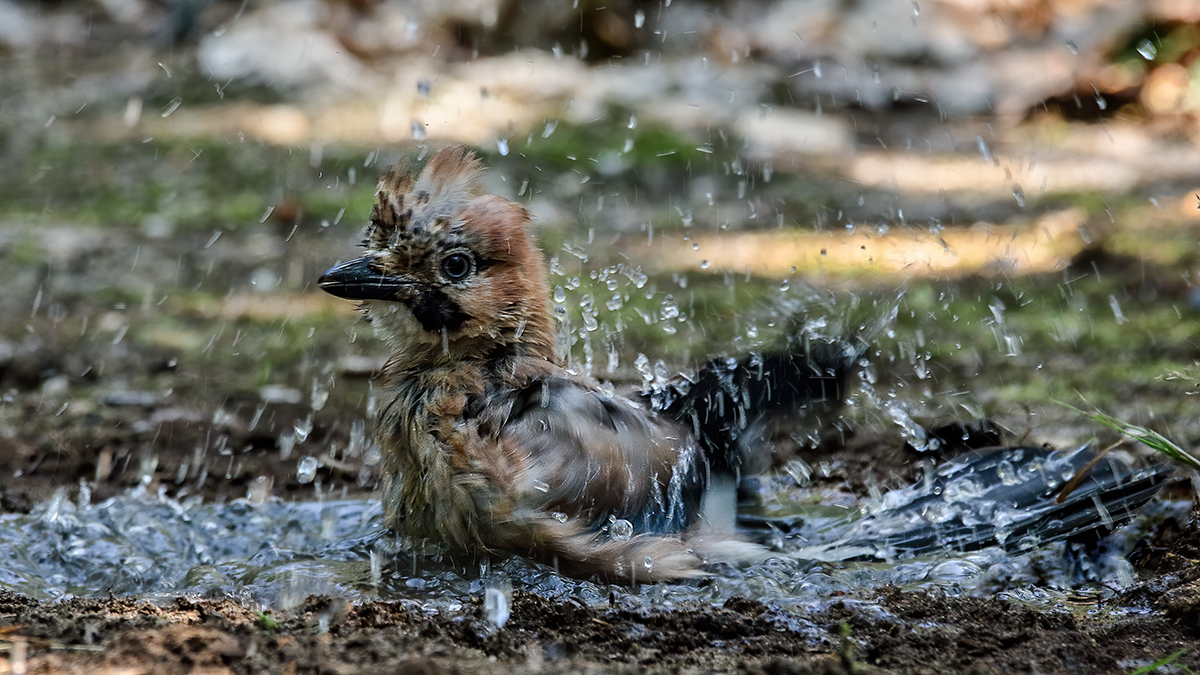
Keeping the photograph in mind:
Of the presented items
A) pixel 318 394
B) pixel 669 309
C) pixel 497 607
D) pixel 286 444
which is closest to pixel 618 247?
pixel 669 309

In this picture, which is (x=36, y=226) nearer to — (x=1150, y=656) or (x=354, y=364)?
(x=354, y=364)

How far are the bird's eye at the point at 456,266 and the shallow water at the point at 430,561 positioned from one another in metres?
0.93

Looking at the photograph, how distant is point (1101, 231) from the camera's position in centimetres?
764

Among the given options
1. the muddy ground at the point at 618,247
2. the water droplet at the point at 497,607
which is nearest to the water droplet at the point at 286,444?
the muddy ground at the point at 618,247

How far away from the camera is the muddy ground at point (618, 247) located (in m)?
3.02

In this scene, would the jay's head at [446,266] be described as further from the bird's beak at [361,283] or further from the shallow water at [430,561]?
the shallow water at [430,561]

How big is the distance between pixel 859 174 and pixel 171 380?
5.25 m

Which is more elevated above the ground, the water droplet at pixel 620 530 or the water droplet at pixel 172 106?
the water droplet at pixel 172 106

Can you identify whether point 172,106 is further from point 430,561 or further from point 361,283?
point 430,561

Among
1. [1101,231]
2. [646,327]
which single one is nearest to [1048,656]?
[646,327]

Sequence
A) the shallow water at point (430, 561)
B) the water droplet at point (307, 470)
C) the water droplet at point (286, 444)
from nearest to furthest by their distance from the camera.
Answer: the shallow water at point (430, 561)
the water droplet at point (307, 470)
the water droplet at point (286, 444)

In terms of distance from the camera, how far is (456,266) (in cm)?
392

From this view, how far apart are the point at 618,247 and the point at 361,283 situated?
3909 millimetres

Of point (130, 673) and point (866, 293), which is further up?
point (866, 293)
